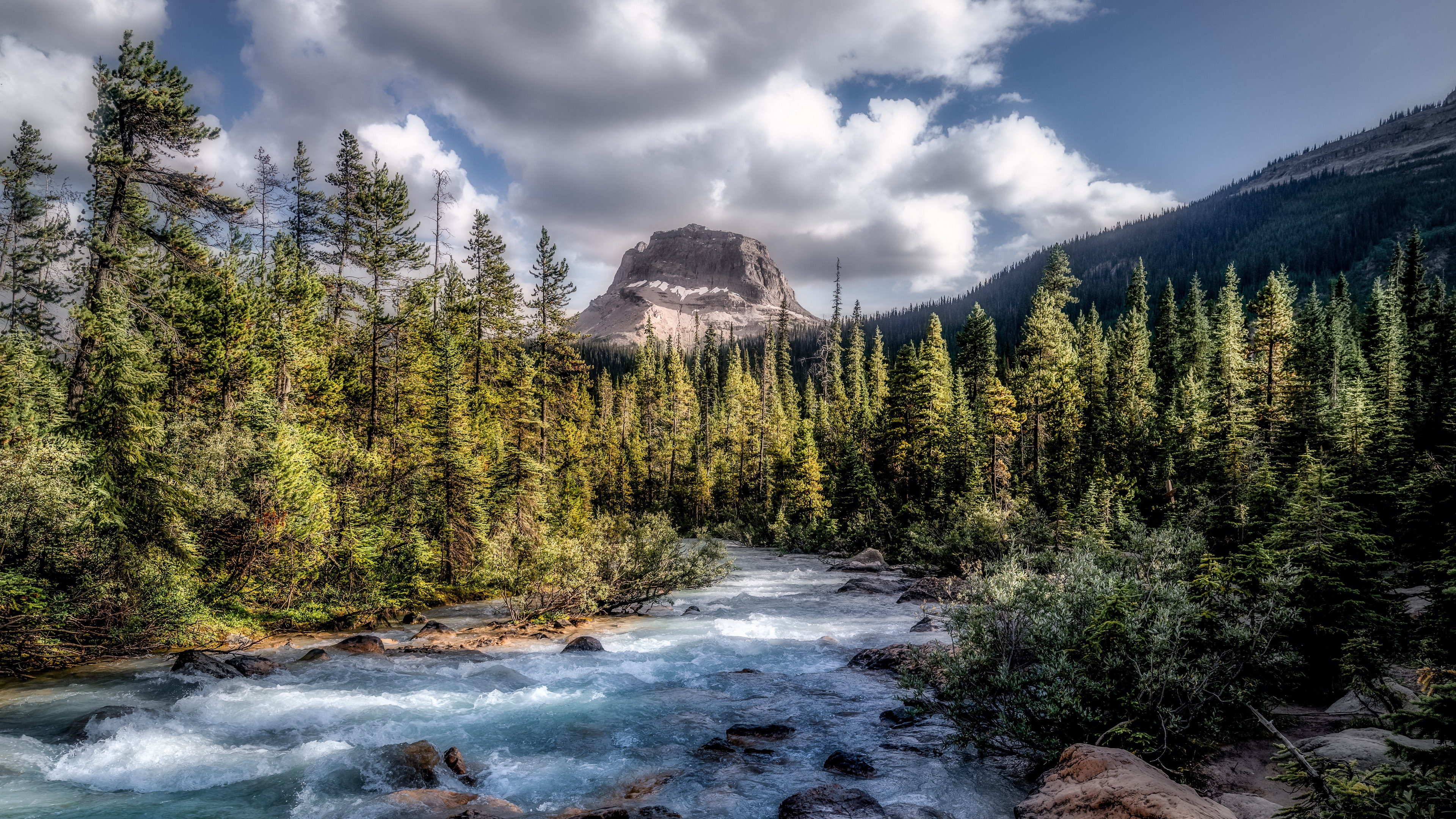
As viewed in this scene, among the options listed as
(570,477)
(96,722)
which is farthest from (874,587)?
(96,722)

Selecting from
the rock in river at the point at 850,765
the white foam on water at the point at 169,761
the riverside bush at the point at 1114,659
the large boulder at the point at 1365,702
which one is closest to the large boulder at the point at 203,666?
the white foam on water at the point at 169,761

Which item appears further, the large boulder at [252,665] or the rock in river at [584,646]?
the rock in river at [584,646]

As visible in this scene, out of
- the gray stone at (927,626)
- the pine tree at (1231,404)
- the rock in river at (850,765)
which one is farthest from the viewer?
the pine tree at (1231,404)

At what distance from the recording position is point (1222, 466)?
3597 centimetres

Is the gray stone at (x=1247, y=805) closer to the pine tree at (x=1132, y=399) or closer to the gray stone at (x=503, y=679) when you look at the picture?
the gray stone at (x=503, y=679)

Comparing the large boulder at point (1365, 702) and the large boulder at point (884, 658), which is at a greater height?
the large boulder at point (1365, 702)

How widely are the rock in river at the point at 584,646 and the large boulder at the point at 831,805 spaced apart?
10.5 m

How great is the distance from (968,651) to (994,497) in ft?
107

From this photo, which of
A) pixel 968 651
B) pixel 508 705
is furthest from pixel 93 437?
pixel 968 651

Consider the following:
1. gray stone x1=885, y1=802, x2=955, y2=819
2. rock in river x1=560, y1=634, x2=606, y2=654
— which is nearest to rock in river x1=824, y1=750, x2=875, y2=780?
gray stone x1=885, y1=802, x2=955, y2=819

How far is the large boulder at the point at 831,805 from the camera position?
8.86m

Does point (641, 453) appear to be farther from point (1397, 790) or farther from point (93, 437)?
point (1397, 790)

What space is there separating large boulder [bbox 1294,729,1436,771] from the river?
395 centimetres

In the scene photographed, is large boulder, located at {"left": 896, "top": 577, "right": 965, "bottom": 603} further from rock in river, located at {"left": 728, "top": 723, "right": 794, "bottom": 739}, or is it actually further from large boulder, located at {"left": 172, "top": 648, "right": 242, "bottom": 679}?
large boulder, located at {"left": 172, "top": 648, "right": 242, "bottom": 679}
